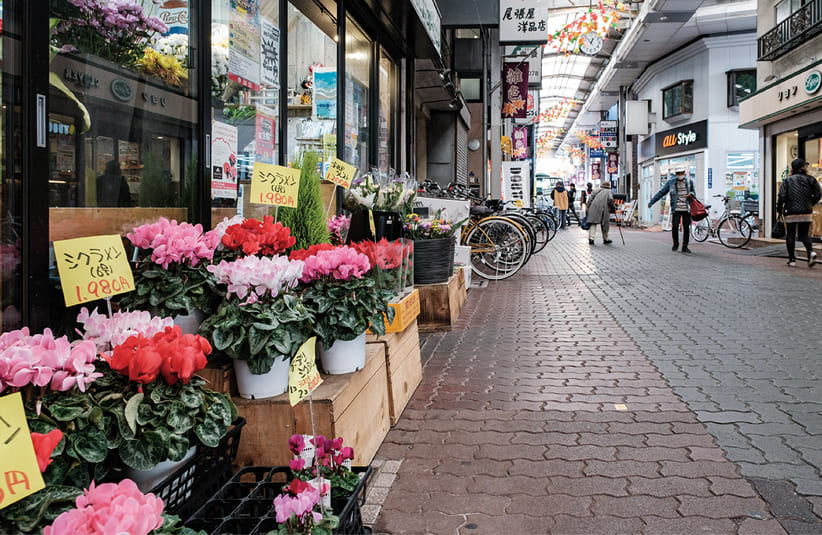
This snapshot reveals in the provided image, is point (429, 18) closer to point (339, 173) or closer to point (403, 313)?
point (339, 173)

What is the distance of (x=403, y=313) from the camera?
165 inches

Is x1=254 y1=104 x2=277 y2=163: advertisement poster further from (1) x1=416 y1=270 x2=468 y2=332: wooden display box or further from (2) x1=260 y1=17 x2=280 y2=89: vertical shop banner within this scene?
(1) x1=416 y1=270 x2=468 y2=332: wooden display box

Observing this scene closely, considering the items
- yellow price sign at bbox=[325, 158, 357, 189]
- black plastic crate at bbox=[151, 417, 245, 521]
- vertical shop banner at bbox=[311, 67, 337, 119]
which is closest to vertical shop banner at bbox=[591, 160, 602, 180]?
vertical shop banner at bbox=[311, 67, 337, 119]

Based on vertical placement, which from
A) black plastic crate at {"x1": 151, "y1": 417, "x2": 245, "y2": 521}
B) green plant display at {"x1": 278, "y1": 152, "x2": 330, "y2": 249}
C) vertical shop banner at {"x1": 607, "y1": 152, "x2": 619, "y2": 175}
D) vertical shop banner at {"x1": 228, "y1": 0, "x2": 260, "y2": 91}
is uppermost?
vertical shop banner at {"x1": 607, "y1": 152, "x2": 619, "y2": 175}

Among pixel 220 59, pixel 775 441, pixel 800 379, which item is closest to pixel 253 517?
pixel 775 441

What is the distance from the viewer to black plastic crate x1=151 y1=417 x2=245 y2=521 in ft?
6.57

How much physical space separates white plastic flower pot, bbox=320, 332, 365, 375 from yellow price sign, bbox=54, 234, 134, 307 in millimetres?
929

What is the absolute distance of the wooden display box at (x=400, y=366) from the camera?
3770mm

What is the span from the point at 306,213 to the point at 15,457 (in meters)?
2.64

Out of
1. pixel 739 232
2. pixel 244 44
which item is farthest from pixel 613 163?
pixel 244 44

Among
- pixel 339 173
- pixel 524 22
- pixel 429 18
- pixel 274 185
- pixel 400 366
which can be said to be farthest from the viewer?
pixel 524 22

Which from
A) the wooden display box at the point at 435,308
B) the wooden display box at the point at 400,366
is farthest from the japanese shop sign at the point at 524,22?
the wooden display box at the point at 400,366

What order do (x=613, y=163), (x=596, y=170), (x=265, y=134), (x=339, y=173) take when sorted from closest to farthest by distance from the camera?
(x=339, y=173)
(x=265, y=134)
(x=613, y=163)
(x=596, y=170)

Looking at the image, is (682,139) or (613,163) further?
(613,163)
